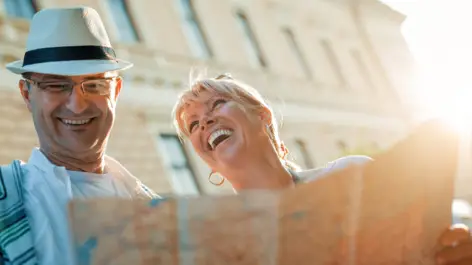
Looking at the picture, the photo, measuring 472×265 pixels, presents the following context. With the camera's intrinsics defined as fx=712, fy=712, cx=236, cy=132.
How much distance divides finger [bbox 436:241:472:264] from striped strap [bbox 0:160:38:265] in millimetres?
711

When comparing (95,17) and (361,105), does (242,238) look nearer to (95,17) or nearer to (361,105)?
(95,17)

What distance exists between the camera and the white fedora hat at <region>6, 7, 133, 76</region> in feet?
6.15

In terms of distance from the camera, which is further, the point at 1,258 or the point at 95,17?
the point at 95,17

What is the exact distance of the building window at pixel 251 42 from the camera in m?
14.3

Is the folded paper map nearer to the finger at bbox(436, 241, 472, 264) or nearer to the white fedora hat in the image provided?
the finger at bbox(436, 241, 472, 264)

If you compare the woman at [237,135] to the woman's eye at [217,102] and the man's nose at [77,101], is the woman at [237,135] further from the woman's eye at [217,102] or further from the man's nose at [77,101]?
the man's nose at [77,101]

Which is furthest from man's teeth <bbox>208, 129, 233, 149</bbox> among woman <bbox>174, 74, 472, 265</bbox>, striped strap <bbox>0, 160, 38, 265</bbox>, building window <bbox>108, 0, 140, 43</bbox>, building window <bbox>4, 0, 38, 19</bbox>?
building window <bbox>108, 0, 140, 43</bbox>

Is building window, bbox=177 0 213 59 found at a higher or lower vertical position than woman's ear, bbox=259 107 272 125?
higher

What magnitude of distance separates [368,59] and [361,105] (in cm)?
205

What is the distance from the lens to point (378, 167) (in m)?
0.85

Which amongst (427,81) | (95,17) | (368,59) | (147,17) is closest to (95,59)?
(95,17)

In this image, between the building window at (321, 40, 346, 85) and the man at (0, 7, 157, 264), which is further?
the building window at (321, 40, 346, 85)

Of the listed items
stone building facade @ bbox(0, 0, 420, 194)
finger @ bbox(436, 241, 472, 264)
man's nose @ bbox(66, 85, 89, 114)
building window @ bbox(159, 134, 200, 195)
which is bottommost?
finger @ bbox(436, 241, 472, 264)

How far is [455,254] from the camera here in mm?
936
